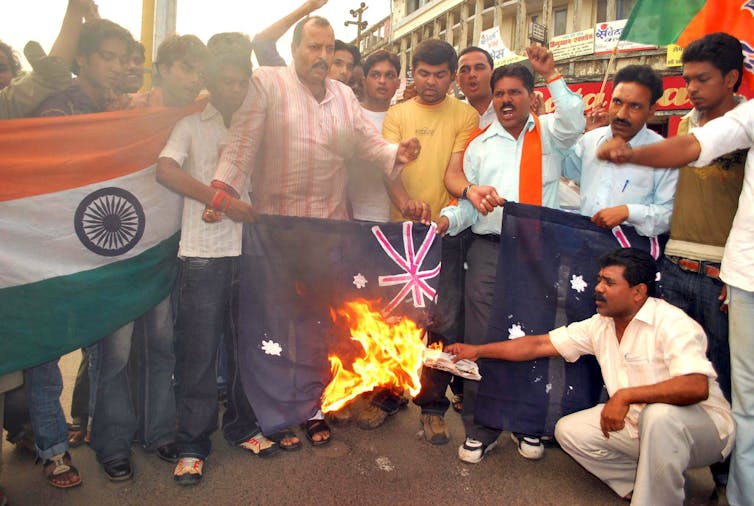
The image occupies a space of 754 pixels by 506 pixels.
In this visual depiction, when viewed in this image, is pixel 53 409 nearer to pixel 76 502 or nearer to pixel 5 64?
pixel 76 502

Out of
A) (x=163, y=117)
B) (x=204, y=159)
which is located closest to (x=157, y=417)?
(x=204, y=159)

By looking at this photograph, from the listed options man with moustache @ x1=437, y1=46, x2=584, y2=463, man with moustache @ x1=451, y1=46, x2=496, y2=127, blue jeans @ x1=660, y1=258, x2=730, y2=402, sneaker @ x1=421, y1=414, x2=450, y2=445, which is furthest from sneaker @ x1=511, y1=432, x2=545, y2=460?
man with moustache @ x1=451, y1=46, x2=496, y2=127

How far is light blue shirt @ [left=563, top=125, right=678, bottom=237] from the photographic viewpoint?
3.39 meters

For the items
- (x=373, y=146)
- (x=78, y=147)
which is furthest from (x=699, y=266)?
(x=78, y=147)

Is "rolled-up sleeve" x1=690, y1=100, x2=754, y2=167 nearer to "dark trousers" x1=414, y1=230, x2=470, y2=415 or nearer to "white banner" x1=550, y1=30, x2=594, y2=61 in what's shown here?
"dark trousers" x1=414, y1=230, x2=470, y2=415

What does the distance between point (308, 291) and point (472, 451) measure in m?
1.48

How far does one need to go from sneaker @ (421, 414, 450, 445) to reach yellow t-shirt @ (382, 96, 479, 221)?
142 centimetres

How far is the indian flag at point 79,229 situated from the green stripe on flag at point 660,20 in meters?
3.89

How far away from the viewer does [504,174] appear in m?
3.69

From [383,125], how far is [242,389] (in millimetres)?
2148

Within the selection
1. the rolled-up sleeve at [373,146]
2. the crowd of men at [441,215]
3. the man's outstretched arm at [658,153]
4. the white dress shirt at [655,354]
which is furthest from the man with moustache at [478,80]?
the white dress shirt at [655,354]

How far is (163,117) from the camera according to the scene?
3.37m

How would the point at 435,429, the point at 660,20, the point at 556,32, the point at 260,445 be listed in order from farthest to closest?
the point at 556,32 → the point at 660,20 → the point at 435,429 → the point at 260,445

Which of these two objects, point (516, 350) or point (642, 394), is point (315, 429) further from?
point (642, 394)
